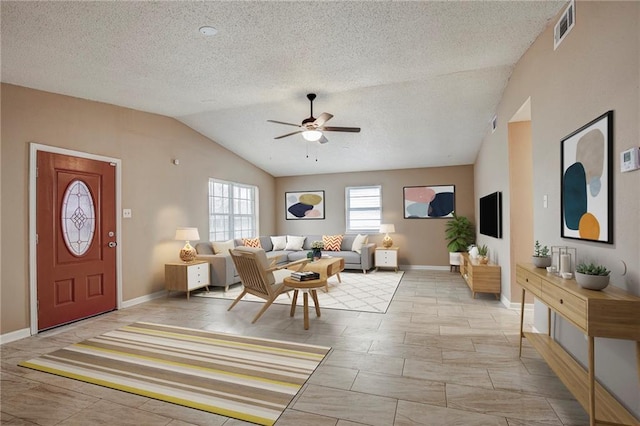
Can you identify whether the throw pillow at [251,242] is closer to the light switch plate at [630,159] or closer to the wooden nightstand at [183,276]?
the wooden nightstand at [183,276]

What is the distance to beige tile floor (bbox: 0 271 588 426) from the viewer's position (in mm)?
2000

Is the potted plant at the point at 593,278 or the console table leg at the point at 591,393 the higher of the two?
the potted plant at the point at 593,278

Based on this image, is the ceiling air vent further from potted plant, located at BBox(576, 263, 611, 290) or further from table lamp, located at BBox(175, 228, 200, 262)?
table lamp, located at BBox(175, 228, 200, 262)

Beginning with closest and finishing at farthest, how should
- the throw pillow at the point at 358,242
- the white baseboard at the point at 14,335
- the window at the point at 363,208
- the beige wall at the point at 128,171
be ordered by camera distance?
the white baseboard at the point at 14,335 → the beige wall at the point at 128,171 → the throw pillow at the point at 358,242 → the window at the point at 363,208

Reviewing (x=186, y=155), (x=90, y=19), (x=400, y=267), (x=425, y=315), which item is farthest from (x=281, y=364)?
(x=400, y=267)

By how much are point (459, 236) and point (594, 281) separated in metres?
5.28

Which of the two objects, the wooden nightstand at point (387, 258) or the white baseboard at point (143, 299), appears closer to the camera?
the white baseboard at point (143, 299)

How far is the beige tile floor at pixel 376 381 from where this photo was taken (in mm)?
2000

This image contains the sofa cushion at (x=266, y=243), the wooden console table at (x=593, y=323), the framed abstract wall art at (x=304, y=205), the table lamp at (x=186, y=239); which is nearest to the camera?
the wooden console table at (x=593, y=323)

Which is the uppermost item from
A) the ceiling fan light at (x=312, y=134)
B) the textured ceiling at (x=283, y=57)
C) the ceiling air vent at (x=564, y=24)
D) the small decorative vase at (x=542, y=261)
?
the textured ceiling at (x=283, y=57)

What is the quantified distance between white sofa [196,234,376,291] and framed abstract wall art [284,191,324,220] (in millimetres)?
686

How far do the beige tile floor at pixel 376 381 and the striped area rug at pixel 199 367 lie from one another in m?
0.10

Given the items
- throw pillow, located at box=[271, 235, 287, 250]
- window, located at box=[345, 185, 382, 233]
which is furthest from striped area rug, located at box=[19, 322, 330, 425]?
window, located at box=[345, 185, 382, 233]

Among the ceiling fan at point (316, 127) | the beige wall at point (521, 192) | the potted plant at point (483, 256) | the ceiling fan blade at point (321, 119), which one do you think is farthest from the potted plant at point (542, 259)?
the ceiling fan blade at point (321, 119)
